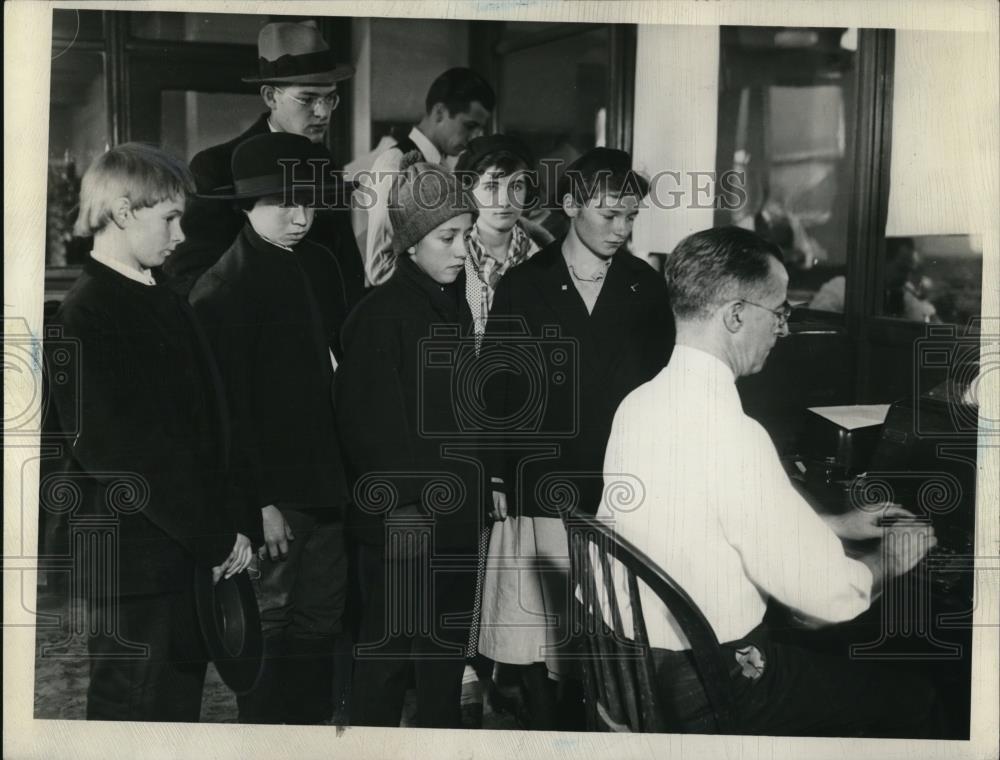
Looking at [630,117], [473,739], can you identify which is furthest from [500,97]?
[473,739]

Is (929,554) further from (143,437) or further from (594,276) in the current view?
(143,437)

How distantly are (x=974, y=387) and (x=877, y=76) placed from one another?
26.1 inches

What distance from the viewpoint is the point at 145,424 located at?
6.20 ft

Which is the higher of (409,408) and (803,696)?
(409,408)

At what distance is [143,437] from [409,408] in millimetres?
535

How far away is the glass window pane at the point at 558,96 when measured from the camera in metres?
1.90

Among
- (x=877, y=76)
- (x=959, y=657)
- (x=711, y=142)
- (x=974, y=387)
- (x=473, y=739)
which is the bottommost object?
(x=473, y=739)

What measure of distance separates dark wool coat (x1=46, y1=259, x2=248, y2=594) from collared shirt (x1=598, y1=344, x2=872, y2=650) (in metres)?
0.81

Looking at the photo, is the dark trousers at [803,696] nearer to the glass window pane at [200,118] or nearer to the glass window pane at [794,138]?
the glass window pane at [794,138]

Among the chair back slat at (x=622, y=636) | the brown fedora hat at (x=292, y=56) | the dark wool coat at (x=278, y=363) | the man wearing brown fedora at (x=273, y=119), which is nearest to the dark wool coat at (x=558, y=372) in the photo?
the chair back slat at (x=622, y=636)

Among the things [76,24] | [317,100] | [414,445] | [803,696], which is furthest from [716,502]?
[76,24]

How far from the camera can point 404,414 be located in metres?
1.91

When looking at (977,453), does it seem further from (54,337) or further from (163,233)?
(54,337)

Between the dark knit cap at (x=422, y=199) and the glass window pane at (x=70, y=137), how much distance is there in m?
0.59
